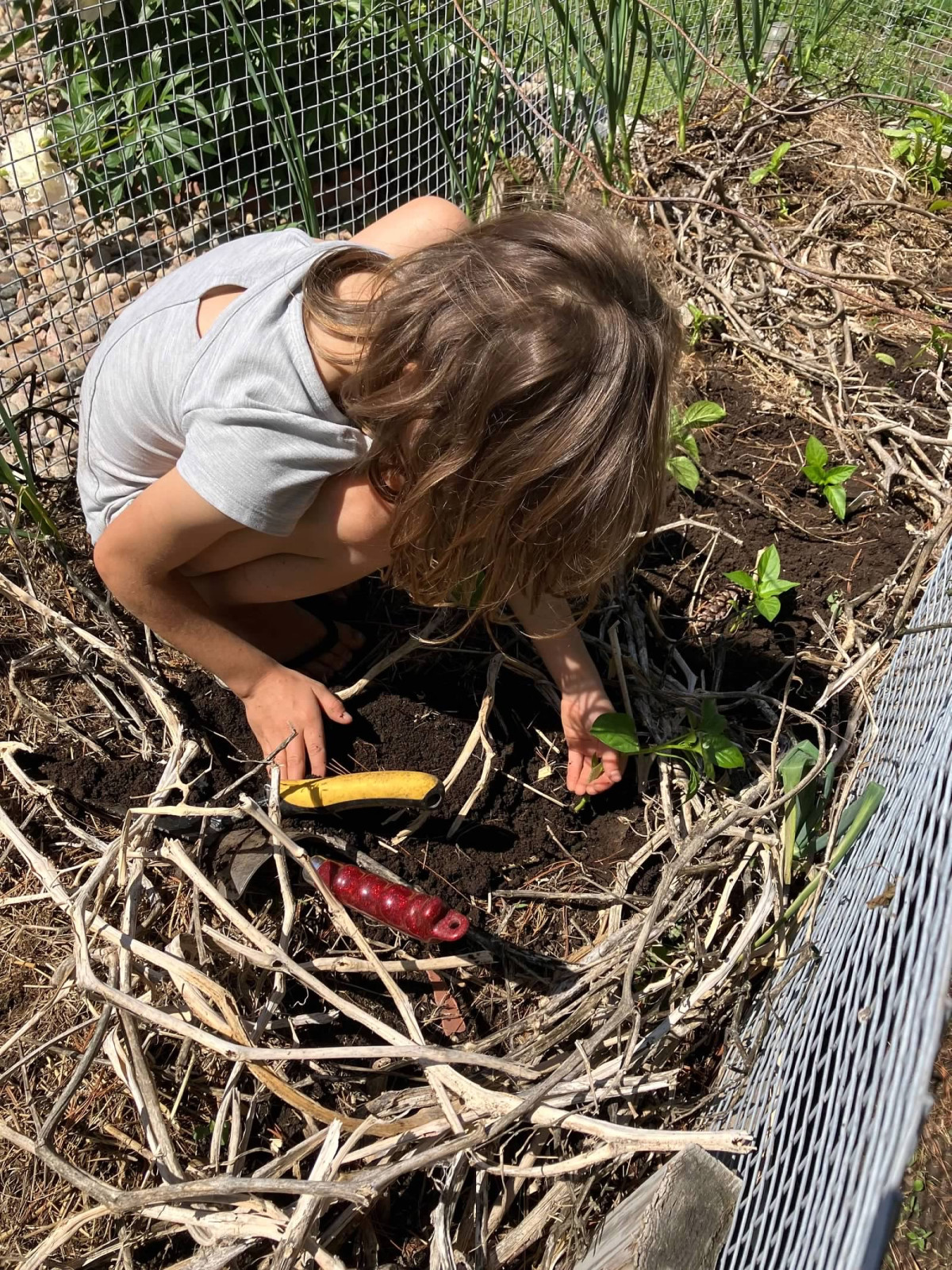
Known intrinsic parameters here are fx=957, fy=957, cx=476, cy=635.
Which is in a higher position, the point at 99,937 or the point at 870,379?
the point at 870,379

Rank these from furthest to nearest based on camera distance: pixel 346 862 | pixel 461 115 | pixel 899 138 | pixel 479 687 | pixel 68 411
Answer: pixel 899 138
pixel 461 115
pixel 68 411
pixel 479 687
pixel 346 862

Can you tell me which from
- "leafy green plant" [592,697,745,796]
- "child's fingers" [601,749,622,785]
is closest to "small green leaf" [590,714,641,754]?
"leafy green plant" [592,697,745,796]

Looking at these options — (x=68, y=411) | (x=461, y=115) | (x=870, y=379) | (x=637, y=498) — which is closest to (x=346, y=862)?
(x=637, y=498)

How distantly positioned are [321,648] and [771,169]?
203cm

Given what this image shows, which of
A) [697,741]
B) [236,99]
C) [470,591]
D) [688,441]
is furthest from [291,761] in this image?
[236,99]

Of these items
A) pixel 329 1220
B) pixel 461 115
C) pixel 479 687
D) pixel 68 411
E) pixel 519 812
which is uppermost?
pixel 461 115

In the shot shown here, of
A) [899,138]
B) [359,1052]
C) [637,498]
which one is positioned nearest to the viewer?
[359,1052]

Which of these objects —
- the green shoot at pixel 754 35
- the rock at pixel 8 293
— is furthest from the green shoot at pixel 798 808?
the green shoot at pixel 754 35

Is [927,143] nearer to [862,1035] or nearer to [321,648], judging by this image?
[321,648]

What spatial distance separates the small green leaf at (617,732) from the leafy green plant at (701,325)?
3.80 feet

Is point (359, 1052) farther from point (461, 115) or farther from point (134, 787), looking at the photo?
point (461, 115)

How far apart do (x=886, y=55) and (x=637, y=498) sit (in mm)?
2944

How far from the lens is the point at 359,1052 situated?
3.80 ft

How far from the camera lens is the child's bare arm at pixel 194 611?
1.38 m
